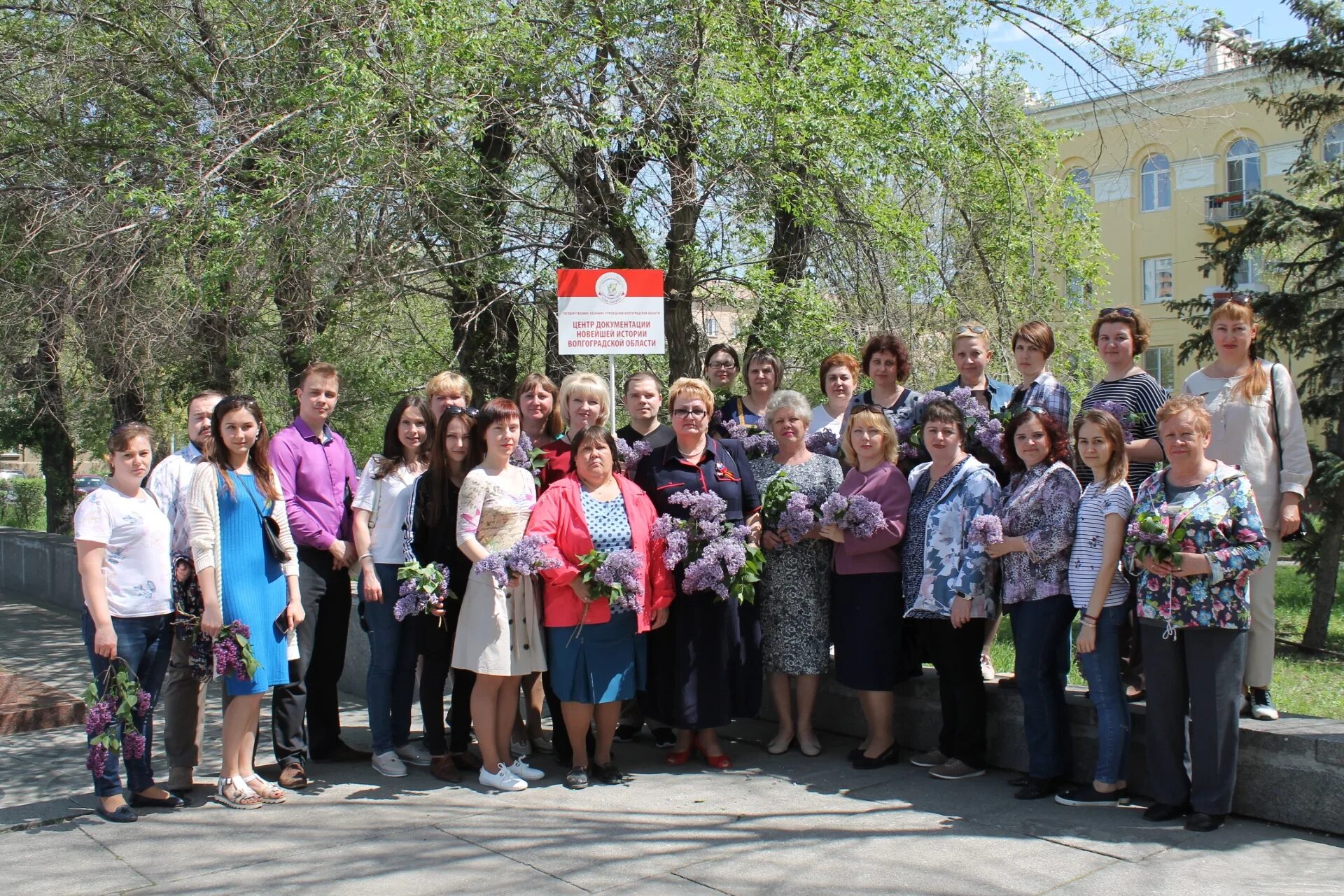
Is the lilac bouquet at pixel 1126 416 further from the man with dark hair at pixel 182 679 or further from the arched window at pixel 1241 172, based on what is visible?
the arched window at pixel 1241 172

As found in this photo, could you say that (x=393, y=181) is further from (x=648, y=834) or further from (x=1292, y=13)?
(x=1292, y=13)

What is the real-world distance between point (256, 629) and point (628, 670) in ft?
6.08

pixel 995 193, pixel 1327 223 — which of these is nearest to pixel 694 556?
pixel 995 193

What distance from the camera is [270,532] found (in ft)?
18.4

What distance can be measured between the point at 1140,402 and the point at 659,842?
3.25 meters

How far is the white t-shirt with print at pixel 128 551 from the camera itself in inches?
207

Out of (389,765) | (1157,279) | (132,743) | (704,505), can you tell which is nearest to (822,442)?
(704,505)

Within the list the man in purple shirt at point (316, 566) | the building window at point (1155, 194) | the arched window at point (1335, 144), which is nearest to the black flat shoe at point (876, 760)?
the man in purple shirt at point (316, 566)

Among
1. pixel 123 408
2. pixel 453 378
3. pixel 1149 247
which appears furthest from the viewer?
pixel 1149 247

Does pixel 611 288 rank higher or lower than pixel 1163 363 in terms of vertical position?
lower

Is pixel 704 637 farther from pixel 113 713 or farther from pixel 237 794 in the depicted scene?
pixel 113 713

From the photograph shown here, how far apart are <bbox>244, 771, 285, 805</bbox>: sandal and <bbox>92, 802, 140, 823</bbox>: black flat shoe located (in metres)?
0.51

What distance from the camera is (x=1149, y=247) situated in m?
39.5

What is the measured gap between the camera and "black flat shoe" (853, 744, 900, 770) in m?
5.98
